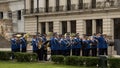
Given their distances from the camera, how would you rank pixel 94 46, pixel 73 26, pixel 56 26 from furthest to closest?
pixel 56 26 → pixel 73 26 → pixel 94 46

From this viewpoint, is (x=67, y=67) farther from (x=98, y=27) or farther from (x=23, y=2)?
(x=23, y=2)

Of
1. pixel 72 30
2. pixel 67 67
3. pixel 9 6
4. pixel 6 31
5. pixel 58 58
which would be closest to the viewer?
pixel 67 67

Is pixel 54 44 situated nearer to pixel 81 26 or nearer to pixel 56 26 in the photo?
pixel 81 26

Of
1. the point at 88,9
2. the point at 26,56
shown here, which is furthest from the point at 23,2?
the point at 26,56

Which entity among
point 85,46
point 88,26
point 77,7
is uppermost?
point 77,7

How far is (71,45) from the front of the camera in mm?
32656

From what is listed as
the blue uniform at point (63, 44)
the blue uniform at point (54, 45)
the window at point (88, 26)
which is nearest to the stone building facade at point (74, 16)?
the window at point (88, 26)

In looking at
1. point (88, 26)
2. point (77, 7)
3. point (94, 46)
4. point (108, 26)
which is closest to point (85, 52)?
point (94, 46)

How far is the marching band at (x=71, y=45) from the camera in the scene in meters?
32.4

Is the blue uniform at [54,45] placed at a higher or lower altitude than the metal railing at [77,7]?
lower

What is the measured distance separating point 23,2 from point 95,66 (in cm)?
4619

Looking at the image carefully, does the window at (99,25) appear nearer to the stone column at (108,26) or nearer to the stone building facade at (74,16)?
the stone building facade at (74,16)

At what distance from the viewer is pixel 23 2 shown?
72.1 m

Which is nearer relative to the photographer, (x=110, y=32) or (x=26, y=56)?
(x=26, y=56)
